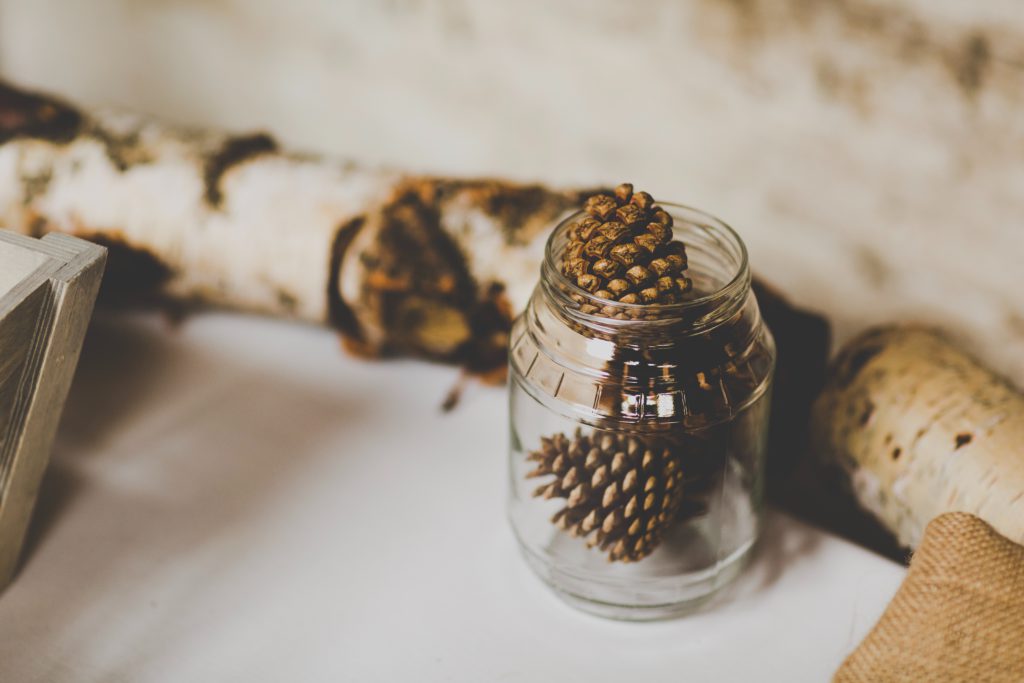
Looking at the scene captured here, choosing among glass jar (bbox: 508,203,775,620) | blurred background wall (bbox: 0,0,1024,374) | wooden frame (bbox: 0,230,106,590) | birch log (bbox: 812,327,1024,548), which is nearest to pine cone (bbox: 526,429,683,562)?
glass jar (bbox: 508,203,775,620)

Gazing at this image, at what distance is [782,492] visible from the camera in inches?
37.4

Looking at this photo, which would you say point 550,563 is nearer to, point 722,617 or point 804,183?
point 722,617

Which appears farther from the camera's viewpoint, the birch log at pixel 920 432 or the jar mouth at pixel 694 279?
the birch log at pixel 920 432

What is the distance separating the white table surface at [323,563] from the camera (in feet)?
2.18

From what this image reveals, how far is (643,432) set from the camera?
0.62 metres

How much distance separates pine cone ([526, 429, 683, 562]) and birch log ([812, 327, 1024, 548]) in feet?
0.75

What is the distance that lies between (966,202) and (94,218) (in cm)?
91

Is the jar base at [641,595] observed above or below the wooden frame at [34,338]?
below

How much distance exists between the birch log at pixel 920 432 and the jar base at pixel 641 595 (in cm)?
15

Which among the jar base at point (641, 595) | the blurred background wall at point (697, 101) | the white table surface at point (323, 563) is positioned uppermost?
the blurred background wall at point (697, 101)

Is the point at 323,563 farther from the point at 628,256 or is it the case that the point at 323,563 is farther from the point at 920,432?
the point at 920,432

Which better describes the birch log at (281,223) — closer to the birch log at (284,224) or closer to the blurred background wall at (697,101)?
the birch log at (284,224)

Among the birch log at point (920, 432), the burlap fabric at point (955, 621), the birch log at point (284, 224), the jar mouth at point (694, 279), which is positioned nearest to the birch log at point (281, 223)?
the birch log at point (284, 224)

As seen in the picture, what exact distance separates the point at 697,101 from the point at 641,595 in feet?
1.96
